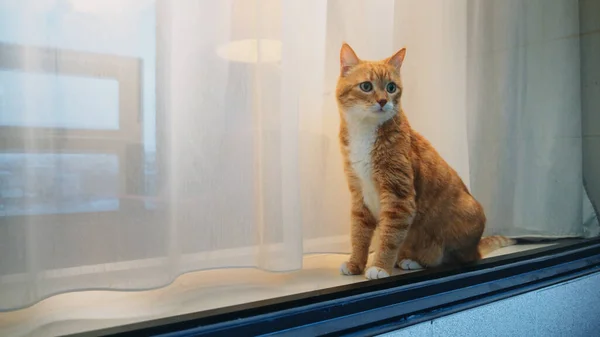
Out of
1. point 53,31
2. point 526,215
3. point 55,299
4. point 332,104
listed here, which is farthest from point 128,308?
point 526,215

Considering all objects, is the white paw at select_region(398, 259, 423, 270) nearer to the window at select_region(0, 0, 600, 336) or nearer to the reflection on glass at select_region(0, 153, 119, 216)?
the window at select_region(0, 0, 600, 336)

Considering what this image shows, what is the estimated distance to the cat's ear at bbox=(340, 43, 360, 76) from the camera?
3.19ft

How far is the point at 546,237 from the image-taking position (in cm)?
146

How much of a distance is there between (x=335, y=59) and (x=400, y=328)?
1.88ft

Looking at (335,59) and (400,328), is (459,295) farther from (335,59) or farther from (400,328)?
(335,59)

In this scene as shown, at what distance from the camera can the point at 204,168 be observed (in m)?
0.82

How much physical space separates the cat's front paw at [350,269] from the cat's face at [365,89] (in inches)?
12.4

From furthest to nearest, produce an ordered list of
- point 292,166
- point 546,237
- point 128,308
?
point 546,237
point 292,166
point 128,308

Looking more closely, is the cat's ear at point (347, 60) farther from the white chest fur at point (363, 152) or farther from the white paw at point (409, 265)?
the white paw at point (409, 265)

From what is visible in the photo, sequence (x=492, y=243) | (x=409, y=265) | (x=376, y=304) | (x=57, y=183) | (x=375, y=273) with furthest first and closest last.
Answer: (x=492, y=243)
(x=409, y=265)
(x=375, y=273)
(x=376, y=304)
(x=57, y=183)

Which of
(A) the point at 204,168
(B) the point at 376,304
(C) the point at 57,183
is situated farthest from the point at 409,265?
(C) the point at 57,183

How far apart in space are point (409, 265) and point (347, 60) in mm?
478

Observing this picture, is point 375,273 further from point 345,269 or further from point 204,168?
point 204,168

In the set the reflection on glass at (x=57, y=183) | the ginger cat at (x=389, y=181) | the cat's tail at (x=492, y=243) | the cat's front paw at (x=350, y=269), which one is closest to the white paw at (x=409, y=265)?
the ginger cat at (x=389, y=181)
